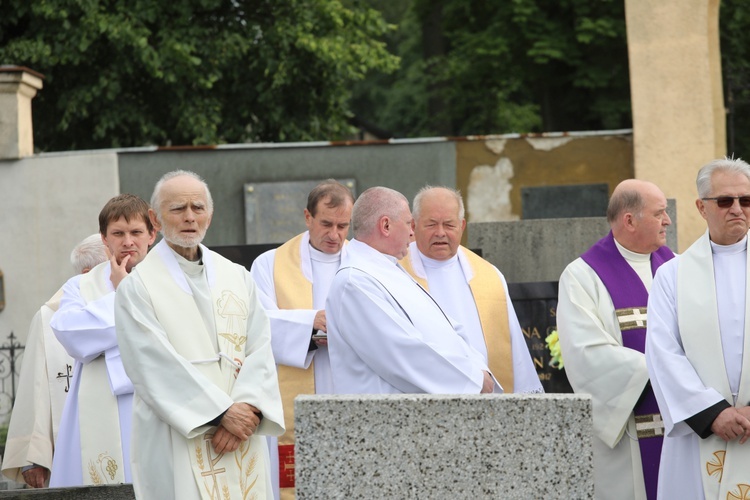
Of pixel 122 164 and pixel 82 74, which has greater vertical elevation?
pixel 82 74

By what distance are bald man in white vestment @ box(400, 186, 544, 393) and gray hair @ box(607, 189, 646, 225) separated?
754 millimetres

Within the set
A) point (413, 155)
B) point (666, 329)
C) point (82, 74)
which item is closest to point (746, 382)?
point (666, 329)

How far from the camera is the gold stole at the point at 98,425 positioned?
19.2ft

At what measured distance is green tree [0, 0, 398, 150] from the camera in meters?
16.5

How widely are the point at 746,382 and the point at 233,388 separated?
216cm

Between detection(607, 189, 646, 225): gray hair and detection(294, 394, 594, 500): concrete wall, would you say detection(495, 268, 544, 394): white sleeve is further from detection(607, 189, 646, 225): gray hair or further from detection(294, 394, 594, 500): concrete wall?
detection(294, 394, 594, 500): concrete wall

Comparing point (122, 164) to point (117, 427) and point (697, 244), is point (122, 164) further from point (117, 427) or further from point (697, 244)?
point (697, 244)

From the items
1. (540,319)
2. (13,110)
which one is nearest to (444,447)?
(540,319)

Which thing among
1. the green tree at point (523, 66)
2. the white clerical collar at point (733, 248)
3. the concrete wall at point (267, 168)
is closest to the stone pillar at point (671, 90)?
the concrete wall at point (267, 168)

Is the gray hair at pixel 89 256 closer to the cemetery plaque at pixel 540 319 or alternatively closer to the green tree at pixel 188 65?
the cemetery plaque at pixel 540 319

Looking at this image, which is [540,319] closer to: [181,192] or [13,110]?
[181,192]

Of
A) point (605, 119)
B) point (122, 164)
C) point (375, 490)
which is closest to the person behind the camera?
point (375, 490)

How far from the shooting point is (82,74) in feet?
56.5

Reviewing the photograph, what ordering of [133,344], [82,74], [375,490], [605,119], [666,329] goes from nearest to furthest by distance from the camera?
[375,490] < [133,344] < [666,329] < [82,74] < [605,119]
